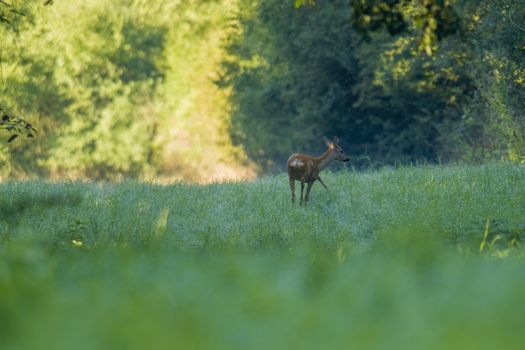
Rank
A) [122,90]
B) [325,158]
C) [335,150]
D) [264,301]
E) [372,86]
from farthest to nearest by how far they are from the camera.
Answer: [122,90], [372,86], [335,150], [325,158], [264,301]

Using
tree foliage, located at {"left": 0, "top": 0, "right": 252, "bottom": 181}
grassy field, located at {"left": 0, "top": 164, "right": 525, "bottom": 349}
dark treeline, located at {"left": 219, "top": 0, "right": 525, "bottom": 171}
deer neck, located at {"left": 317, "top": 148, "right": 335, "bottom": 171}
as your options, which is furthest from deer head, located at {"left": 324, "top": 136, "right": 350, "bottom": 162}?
tree foliage, located at {"left": 0, "top": 0, "right": 252, "bottom": 181}

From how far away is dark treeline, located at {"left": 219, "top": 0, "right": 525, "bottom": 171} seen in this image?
27438mm

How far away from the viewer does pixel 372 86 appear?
36594mm

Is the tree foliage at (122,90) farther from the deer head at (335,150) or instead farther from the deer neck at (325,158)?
the deer neck at (325,158)

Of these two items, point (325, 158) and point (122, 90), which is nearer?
point (325, 158)

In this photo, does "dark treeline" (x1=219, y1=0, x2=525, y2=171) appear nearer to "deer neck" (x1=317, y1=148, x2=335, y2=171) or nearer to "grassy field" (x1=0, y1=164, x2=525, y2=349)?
"deer neck" (x1=317, y1=148, x2=335, y2=171)

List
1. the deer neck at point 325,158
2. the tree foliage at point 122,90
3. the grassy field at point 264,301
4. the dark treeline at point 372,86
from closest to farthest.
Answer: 1. the grassy field at point 264,301
2. the deer neck at point 325,158
3. the dark treeline at point 372,86
4. the tree foliage at point 122,90

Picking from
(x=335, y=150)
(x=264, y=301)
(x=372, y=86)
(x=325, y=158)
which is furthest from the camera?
(x=372, y=86)

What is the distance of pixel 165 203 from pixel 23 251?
1394 cm

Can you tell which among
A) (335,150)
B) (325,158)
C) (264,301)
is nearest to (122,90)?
(335,150)

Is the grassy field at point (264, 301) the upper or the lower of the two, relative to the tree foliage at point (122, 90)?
upper

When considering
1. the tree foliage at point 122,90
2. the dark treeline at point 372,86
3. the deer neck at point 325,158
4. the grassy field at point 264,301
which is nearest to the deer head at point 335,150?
the deer neck at point 325,158

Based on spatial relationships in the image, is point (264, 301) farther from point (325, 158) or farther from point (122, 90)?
point (122, 90)

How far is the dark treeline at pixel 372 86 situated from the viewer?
1080 inches
